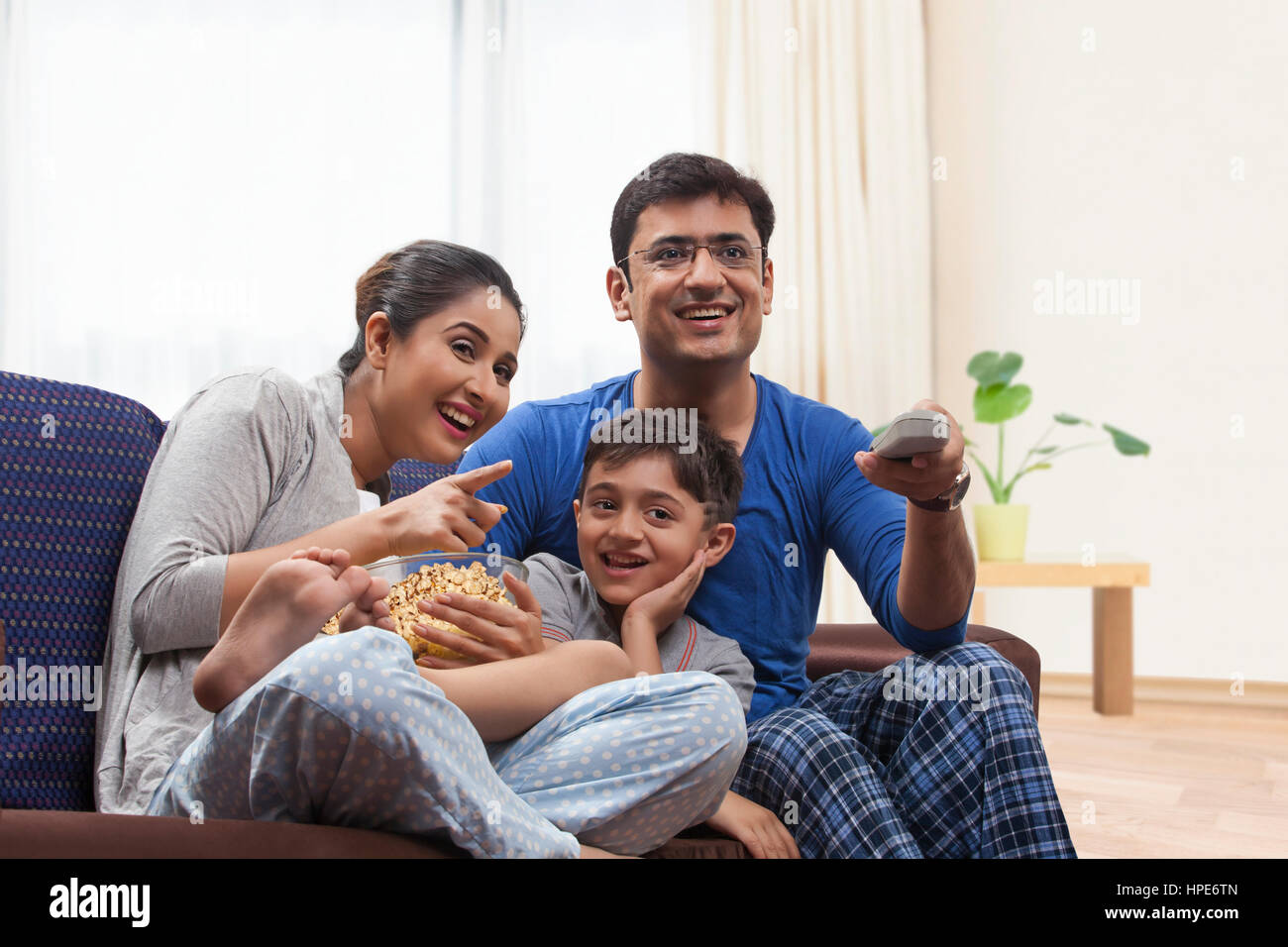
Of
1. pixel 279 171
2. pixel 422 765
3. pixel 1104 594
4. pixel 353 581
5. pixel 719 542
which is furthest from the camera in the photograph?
pixel 279 171

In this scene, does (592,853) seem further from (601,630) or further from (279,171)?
(279,171)

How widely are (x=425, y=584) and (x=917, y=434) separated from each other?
494 mm

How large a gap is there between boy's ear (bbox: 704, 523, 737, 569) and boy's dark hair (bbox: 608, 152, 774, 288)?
0.38 m

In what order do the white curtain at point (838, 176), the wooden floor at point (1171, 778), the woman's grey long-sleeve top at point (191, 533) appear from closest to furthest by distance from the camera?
the woman's grey long-sleeve top at point (191, 533), the wooden floor at point (1171, 778), the white curtain at point (838, 176)

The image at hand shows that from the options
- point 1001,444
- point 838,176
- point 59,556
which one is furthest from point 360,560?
point 838,176

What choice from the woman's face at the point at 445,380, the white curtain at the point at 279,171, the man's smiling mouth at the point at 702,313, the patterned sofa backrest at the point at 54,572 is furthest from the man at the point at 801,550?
the white curtain at the point at 279,171

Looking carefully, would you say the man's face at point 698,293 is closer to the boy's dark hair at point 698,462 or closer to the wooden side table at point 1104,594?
the boy's dark hair at point 698,462

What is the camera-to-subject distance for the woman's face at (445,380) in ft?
4.30

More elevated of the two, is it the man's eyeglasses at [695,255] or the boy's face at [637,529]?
the man's eyeglasses at [695,255]

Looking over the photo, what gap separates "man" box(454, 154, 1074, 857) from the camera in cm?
106

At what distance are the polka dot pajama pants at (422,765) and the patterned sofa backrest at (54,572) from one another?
0.69 ft

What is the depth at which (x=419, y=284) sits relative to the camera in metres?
1.35

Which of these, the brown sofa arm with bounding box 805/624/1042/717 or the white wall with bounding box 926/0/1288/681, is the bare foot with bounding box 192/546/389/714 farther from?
the white wall with bounding box 926/0/1288/681

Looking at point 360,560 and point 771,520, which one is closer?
point 360,560
